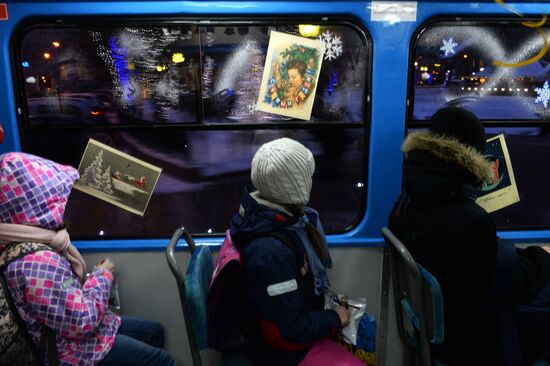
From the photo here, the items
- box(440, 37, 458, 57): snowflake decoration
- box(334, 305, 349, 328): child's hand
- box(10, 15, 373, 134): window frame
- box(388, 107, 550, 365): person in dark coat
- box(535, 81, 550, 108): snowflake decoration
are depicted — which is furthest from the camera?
box(535, 81, 550, 108): snowflake decoration

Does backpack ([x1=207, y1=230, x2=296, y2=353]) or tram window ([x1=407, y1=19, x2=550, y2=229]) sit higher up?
tram window ([x1=407, y1=19, x2=550, y2=229])

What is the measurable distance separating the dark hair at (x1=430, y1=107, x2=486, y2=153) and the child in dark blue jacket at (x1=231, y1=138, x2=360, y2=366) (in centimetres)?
61

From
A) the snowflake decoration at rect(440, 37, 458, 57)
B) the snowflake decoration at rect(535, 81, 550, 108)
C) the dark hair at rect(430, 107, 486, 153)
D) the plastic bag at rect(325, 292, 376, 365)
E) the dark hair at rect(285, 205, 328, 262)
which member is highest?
the snowflake decoration at rect(440, 37, 458, 57)

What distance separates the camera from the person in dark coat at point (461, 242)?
1563mm

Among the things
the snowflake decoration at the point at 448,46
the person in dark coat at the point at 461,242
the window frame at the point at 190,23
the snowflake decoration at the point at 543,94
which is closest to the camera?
the person in dark coat at the point at 461,242

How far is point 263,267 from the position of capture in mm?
1448

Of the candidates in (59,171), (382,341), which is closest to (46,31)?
(59,171)

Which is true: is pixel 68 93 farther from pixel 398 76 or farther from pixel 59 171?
pixel 398 76

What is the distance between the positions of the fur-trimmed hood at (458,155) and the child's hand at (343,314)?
2.40 feet

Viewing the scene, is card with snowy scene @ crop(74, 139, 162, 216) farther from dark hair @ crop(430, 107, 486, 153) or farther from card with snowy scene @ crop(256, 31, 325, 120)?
dark hair @ crop(430, 107, 486, 153)

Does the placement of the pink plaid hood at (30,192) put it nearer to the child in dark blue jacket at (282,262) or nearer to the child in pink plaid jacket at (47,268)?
the child in pink plaid jacket at (47,268)

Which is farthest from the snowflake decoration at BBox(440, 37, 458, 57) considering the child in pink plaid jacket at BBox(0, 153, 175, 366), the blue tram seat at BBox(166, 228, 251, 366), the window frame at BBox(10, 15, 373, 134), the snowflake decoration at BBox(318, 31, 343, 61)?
the child in pink plaid jacket at BBox(0, 153, 175, 366)

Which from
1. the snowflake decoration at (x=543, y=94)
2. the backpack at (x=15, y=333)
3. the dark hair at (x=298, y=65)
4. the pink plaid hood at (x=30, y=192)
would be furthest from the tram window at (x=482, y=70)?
the backpack at (x=15, y=333)

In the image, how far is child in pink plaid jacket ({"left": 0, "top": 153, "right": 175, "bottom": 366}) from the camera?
1493 millimetres
